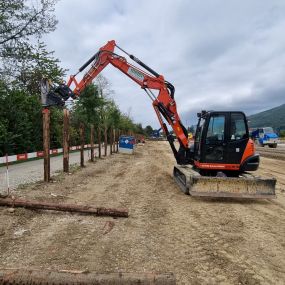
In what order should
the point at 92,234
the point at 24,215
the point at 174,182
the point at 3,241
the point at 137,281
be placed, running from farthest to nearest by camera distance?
the point at 174,182 → the point at 24,215 → the point at 92,234 → the point at 3,241 → the point at 137,281

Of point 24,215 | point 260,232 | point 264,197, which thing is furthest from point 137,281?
point 264,197

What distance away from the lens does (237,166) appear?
10.9 meters

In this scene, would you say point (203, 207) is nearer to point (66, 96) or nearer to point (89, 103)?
point (66, 96)

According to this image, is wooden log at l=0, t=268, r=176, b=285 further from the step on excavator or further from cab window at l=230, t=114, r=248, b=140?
cab window at l=230, t=114, r=248, b=140

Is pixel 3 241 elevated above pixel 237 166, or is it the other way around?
pixel 237 166

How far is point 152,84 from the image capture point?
1425 cm

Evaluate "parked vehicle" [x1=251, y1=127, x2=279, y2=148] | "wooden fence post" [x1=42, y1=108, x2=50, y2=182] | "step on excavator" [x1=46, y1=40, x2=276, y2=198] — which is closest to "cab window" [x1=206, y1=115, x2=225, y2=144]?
"step on excavator" [x1=46, y1=40, x2=276, y2=198]

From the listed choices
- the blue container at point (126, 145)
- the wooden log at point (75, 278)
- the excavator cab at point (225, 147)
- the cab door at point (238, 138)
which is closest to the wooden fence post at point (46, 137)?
the excavator cab at point (225, 147)

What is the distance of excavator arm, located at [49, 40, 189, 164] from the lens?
13.9 metres

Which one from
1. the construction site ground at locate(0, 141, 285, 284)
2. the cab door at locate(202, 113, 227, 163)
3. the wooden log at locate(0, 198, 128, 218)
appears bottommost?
the construction site ground at locate(0, 141, 285, 284)

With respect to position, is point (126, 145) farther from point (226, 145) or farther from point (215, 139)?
point (226, 145)

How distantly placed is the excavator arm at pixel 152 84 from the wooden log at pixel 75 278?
10.1 metres

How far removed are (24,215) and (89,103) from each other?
2592 cm

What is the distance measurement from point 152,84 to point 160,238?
29.6 feet
